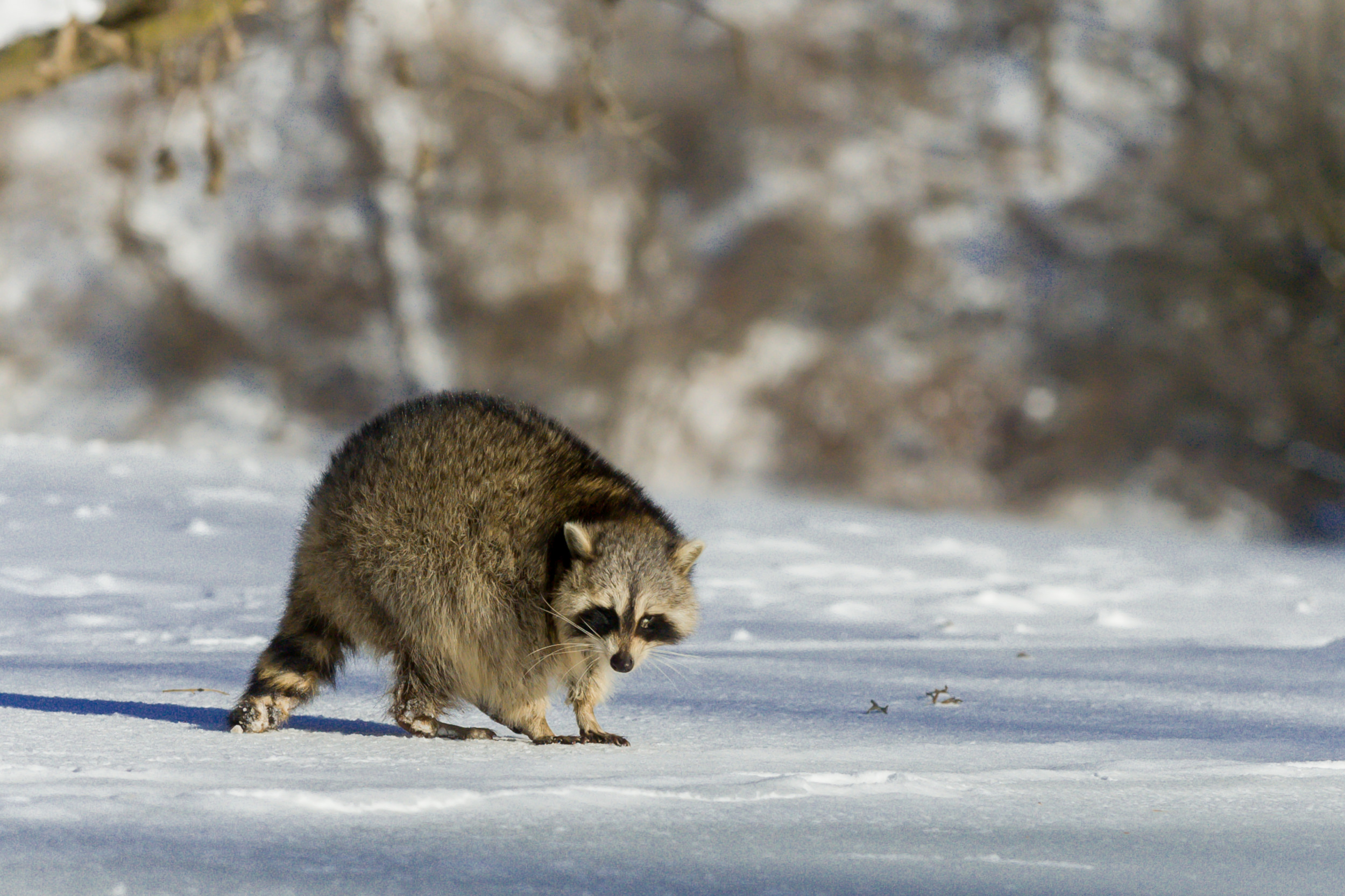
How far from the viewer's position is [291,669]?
4.00m

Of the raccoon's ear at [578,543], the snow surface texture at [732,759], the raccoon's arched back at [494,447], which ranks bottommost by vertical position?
the snow surface texture at [732,759]

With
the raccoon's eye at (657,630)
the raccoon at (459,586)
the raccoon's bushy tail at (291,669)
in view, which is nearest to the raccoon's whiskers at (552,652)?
the raccoon at (459,586)

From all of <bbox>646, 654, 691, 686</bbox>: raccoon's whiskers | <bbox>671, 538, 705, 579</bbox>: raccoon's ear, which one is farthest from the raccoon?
<bbox>646, 654, 691, 686</bbox>: raccoon's whiskers

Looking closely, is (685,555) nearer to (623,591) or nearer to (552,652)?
(623,591)

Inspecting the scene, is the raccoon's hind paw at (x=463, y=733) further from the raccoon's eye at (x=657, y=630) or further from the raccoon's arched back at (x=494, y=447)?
the raccoon's arched back at (x=494, y=447)

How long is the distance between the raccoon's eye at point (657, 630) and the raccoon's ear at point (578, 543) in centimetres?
28

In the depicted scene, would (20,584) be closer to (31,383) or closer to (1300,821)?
(1300,821)

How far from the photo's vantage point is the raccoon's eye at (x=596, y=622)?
3982 mm

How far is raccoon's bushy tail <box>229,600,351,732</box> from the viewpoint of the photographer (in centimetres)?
383

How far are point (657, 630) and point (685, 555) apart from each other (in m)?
0.25

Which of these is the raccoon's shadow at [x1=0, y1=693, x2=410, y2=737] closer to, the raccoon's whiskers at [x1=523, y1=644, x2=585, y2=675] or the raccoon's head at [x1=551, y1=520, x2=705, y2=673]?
the raccoon's whiskers at [x1=523, y1=644, x2=585, y2=675]

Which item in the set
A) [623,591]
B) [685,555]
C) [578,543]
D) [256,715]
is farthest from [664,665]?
[256,715]

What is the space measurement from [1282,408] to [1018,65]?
6312mm

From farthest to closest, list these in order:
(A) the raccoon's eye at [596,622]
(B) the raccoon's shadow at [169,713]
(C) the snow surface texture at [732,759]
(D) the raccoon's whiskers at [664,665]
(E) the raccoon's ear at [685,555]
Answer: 1. (D) the raccoon's whiskers at [664,665]
2. (E) the raccoon's ear at [685,555]
3. (A) the raccoon's eye at [596,622]
4. (B) the raccoon's shadow at [169,713]
5. (C) the snow surface texture at [732,759]
